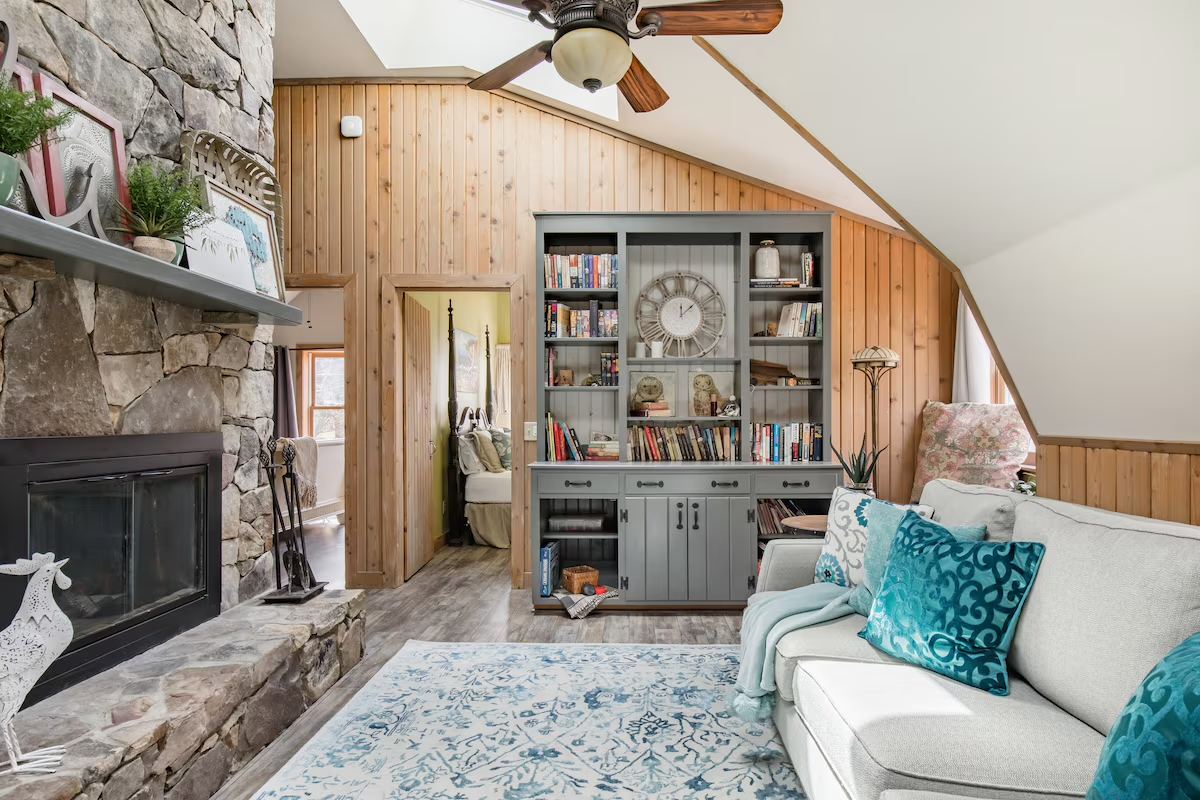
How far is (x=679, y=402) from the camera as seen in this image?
4348 mm

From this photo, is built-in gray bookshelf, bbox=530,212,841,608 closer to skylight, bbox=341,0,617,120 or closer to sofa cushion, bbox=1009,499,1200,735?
skylight, bbox=341,0,617,120

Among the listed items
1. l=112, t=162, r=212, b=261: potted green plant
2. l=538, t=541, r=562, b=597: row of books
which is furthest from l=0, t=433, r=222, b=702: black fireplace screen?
l=538, t=541, r=562, b=597: row of books

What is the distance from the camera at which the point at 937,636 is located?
5.79 feet

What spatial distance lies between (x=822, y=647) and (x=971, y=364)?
3.05m

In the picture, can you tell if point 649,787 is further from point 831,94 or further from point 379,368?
point 379,368

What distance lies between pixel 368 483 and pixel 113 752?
285 cm

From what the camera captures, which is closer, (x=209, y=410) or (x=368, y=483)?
(x=209, y=410)

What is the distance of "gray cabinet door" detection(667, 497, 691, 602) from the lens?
12.5 feet

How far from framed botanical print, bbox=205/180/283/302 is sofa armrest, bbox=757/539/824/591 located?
240cm

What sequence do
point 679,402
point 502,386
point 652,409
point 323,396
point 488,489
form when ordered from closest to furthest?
point 652,409
point 679,402
point 488,489
point 323,396
point 502,386

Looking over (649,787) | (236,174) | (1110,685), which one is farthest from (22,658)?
(1110,685)

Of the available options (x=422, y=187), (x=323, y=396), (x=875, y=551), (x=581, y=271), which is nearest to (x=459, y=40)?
(x=422, y=187)

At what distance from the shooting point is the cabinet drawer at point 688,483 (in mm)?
3832

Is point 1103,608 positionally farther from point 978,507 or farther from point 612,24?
point 612,24
